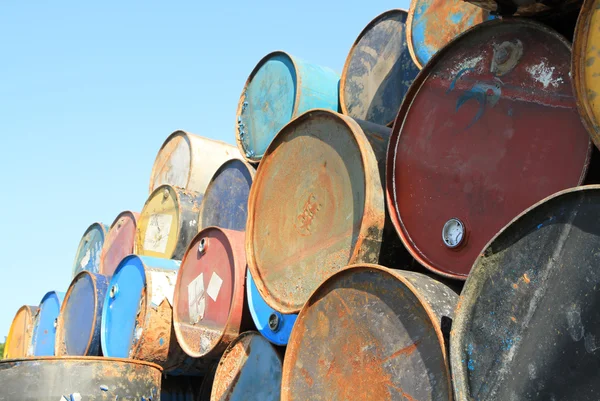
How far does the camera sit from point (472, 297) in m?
1.84

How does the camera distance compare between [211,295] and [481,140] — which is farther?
[211,295]

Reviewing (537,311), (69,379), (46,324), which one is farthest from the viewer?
(46,324)

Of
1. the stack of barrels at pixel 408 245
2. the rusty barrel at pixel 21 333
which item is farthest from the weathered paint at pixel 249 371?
the rusty barrel at pixel 21 333

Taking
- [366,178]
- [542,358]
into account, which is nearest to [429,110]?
[366,178]

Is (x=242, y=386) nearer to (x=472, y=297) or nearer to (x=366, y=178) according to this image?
(x=366, y=178)

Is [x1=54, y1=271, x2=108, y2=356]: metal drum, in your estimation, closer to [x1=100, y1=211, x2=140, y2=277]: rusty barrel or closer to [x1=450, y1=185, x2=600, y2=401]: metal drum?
[x1=100, y1=211, x2=140, y2=277]: rusty barrel

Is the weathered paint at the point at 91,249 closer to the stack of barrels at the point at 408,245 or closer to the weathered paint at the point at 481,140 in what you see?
the stack of barrels at the point at 408,245

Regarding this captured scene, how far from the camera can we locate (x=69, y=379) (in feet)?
9.13

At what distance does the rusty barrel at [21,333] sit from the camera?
669 cm

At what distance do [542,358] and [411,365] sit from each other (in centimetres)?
47

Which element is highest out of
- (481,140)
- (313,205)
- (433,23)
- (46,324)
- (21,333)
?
(433,23)

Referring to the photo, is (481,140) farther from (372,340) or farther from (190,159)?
(190,159)

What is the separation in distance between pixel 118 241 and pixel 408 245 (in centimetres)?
406

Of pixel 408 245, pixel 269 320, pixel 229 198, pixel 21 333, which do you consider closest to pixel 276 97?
pixel 229 198
